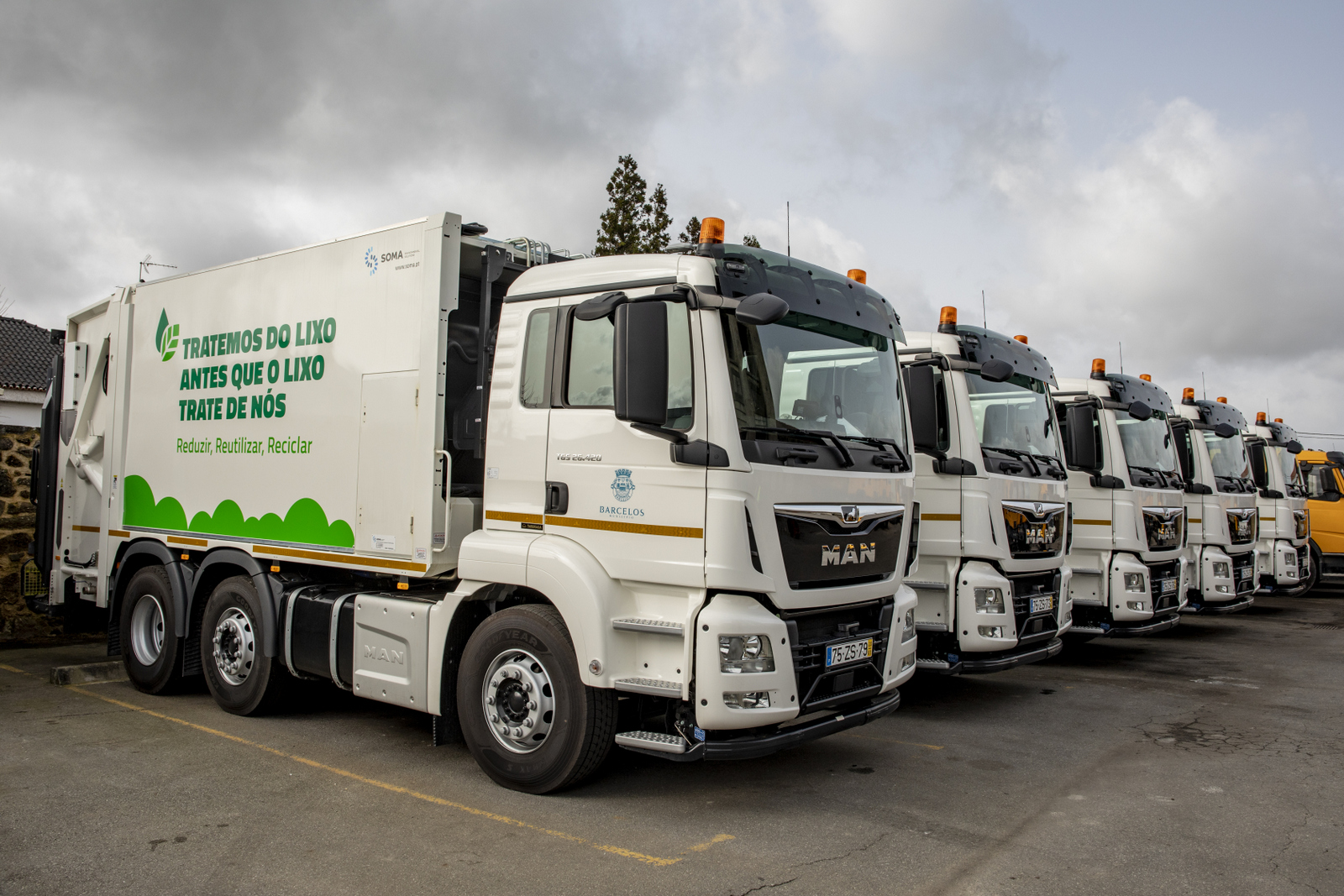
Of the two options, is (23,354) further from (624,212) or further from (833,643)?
(833,643)

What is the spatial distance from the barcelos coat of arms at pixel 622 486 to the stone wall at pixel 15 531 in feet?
25.6

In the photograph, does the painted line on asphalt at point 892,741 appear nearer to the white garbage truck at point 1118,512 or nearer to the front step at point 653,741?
the front step at point 653,741

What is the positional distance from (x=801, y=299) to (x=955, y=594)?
311cm

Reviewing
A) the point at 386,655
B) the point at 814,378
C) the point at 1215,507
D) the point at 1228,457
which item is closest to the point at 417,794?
the point at 386,655

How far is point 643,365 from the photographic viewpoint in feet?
14.7

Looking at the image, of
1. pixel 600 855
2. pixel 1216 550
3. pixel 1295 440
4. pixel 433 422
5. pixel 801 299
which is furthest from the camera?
pixel 1295 440

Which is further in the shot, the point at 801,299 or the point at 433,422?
the point at 433,422

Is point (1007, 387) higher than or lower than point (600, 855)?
higher

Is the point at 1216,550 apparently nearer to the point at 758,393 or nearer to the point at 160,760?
the point at 758,393

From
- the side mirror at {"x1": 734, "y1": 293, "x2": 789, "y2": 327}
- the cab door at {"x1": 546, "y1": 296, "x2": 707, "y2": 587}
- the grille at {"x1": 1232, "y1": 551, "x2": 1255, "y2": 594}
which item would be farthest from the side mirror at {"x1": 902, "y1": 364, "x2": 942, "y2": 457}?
the grille at {"x1": 1232, "y1": 551, "x2": 1255, "y2": 594}

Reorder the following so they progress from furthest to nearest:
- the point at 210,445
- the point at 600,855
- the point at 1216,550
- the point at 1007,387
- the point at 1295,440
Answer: the point at 1295,440 < the point at 1216,550 < the point at 1007,387 < the point at 210,445 < the point at 600,855

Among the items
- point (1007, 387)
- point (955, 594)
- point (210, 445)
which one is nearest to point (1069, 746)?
point (955, 594)

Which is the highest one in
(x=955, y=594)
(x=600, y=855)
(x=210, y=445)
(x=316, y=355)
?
(x=316, y=355)

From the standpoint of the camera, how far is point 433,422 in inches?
224
